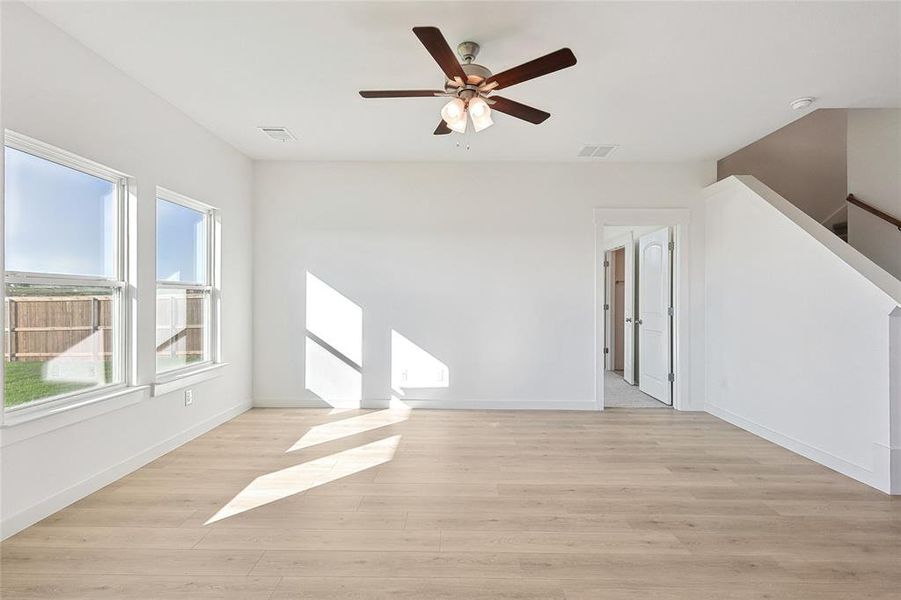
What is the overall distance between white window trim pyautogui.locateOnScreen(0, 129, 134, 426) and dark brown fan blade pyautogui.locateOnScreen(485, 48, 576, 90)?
2.52 metres

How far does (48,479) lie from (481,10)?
11.3 feet

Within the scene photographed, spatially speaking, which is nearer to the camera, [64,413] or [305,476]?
[64,413]

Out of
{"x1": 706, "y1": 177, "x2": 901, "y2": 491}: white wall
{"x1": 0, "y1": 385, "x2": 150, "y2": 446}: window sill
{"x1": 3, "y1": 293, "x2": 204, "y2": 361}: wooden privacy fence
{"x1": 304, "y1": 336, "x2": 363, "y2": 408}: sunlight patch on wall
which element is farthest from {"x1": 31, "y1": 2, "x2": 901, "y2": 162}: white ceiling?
{"x1": 304, "y1": 336, "x2": 363, "y2": 408}: sunlight patch on wall

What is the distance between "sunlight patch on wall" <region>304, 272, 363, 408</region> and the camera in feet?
16.4

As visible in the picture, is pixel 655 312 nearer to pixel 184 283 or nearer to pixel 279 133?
pixel 279 133

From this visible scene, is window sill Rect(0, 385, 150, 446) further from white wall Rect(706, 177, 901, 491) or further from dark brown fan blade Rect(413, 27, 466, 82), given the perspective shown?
white wall Rect(706, 177, 901, 491)

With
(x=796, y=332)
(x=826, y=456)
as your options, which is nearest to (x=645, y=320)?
(x=796, y=332)

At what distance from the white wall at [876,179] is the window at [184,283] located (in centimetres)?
625

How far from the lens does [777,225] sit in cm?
383

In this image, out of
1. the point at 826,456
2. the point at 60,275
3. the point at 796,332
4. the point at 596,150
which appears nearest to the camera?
the point at 60,275

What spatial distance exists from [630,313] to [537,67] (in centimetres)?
494

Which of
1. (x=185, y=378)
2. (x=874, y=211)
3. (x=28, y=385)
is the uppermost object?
(x=874, y=211)

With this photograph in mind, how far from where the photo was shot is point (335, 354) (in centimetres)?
Answer: 500

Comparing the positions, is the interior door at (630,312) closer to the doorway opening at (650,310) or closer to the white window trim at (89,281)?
the doorway opening at (650,310)
